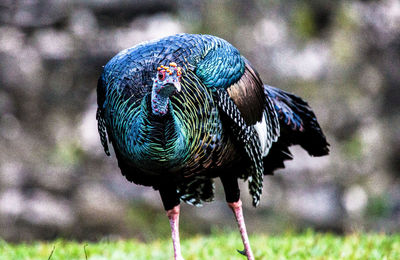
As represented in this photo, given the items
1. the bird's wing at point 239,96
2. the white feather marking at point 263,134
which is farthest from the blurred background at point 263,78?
the bird's wing at point 239,96

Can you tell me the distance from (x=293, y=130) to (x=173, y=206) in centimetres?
125

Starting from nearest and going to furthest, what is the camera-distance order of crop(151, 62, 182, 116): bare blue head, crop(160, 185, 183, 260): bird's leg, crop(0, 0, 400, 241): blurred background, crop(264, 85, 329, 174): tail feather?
crop(151, 62, 182, 116): bare blue head < crop(160, 185, 183, 260): bird's leg < crop(264, 85, 329, 174): tail feather < crop(0, 0, 400, 241): blurred background

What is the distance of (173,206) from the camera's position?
472cm

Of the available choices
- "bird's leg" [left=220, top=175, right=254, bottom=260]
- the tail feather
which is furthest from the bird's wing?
the tail feather

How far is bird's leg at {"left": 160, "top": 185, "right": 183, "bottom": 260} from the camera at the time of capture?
4535 millimetres

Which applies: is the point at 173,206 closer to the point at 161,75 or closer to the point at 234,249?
→ the point at 234,249

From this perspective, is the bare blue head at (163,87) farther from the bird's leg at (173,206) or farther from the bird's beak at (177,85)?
the bird's leg at (173,206)

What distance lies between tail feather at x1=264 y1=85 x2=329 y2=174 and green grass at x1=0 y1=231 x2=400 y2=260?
76cm

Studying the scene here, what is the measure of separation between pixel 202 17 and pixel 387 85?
337 cm

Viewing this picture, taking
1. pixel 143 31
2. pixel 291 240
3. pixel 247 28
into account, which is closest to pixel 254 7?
pixel 247 28

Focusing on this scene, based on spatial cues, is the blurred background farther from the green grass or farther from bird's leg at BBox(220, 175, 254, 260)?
bird's leg at BBox(220, 175, 254, 260)

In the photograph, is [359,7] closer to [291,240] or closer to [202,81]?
[291,240]

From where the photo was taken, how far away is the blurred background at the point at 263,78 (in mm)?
8930

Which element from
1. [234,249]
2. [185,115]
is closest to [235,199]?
[234,249]
